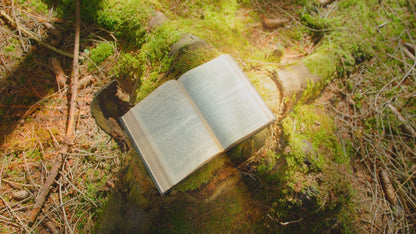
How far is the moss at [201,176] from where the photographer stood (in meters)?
1.63

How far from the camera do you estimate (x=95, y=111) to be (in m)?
1.87

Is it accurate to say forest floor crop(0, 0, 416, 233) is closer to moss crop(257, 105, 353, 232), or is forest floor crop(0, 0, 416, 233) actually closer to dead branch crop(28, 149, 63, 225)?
dead branch crop(28, 149, 63, 225)

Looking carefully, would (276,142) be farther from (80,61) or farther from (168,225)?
(80,61)

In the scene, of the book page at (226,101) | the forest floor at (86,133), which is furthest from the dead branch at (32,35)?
the book page at (226,101)

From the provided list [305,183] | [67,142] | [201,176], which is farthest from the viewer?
[67,142]

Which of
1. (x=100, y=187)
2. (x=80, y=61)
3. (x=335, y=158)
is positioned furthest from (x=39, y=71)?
(x=335, y=158)

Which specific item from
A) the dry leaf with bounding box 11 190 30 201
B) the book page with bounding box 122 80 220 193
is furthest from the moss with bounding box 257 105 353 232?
the dry leaf with bounding box 11 190 30 201

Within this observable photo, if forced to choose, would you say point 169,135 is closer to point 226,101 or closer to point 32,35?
point 226,101

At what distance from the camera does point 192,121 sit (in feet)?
4.86

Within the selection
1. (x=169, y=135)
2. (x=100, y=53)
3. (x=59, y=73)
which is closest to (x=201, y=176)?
(x=169, y=135)

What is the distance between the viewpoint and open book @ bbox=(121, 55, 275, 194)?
1430 mm

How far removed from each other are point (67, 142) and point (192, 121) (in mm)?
1680

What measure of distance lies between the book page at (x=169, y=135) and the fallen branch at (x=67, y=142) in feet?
4.08

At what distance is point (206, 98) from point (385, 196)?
250 centimetres
